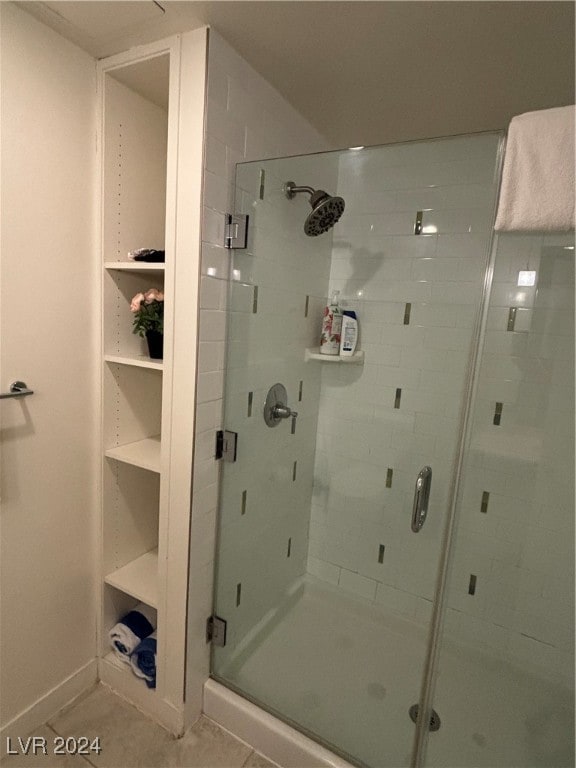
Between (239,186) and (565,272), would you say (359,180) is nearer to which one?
(239,186)

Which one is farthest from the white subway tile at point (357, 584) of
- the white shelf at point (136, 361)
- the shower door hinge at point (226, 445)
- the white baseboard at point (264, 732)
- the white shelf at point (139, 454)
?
the white shelf at point (136, 361)

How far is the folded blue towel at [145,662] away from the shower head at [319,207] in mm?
1672

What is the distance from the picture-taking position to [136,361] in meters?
1.35

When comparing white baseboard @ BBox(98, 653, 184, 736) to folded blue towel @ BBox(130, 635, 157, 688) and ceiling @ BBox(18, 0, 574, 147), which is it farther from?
ceiling @ BBox(18, 0, 574, 147)

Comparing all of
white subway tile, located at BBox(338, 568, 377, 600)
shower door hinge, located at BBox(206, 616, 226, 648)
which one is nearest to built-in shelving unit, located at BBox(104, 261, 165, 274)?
shower door hinge, located at BBox(206, 616, 226, 648)

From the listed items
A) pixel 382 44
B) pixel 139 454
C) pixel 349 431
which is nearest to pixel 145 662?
pixel 139 454

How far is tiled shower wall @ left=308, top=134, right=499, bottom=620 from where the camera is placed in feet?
4.94

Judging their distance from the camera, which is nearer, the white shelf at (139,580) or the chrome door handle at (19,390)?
the chrome door handle at (19,390)

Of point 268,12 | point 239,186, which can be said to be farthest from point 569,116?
point 239,186

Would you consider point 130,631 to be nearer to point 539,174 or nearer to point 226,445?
point 226,445

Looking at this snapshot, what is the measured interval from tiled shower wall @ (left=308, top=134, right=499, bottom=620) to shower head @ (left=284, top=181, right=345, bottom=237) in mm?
153

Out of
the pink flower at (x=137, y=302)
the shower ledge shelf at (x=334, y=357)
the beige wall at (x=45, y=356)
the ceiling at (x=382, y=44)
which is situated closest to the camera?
the ceiling at (x=382, y=44)

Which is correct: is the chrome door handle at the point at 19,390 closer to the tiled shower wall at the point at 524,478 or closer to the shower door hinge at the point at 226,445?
the shower door hinge at the point at 226,445

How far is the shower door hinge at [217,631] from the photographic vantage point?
1.49m
